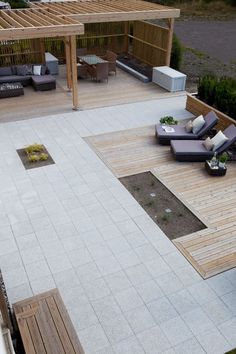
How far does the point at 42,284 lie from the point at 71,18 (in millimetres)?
10741

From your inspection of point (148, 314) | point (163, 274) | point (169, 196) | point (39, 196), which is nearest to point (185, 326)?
point (148, 314)

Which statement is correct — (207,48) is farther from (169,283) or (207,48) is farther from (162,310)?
(162,310)

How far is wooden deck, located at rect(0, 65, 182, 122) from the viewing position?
510 inches

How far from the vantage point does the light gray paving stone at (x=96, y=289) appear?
6047 millimetres

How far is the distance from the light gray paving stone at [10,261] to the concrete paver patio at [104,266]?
0.02m

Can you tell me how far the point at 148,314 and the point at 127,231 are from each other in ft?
6.65

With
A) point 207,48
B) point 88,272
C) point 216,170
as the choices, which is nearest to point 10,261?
point 88,272

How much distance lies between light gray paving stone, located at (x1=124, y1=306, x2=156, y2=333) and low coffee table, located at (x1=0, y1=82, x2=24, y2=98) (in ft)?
35.1

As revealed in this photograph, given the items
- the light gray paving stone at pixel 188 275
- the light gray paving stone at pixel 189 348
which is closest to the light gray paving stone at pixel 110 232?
the light gray paving stone at pixel 188 275

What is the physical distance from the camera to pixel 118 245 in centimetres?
709

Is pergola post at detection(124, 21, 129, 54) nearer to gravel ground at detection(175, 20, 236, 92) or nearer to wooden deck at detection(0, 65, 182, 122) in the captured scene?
gravel ground at detection(175, 20, 236, 92)

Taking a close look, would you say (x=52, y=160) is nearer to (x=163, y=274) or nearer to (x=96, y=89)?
(x=163, y=274)

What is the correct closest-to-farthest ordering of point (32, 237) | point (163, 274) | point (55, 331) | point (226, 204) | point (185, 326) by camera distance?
point (55, 331) → point (185, 326) → point (163, 274) → point (32, 237) → point (226, 204)

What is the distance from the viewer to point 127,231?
24.4 ft
